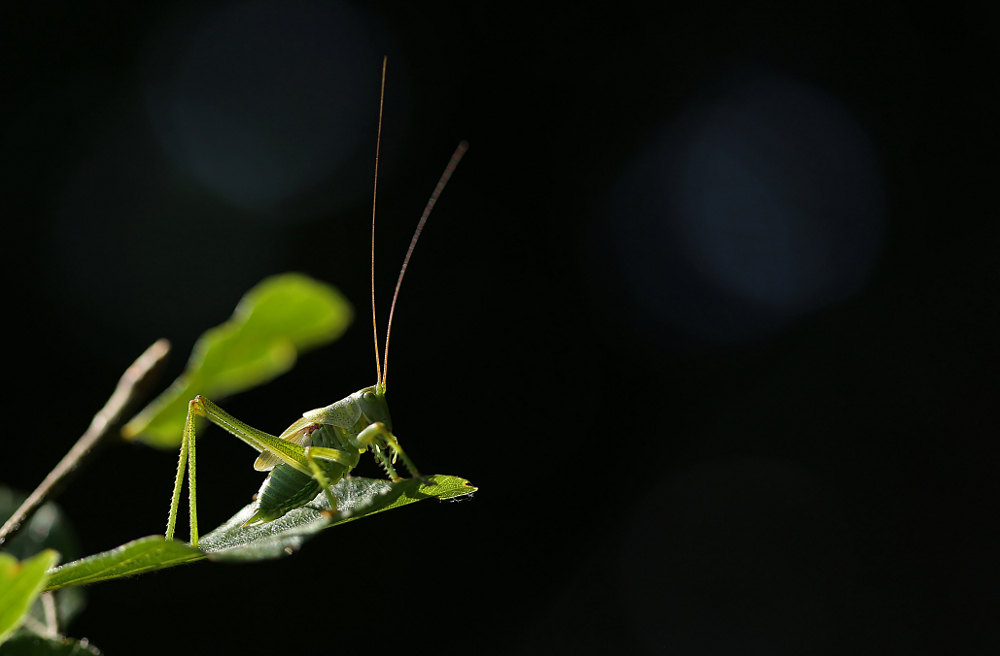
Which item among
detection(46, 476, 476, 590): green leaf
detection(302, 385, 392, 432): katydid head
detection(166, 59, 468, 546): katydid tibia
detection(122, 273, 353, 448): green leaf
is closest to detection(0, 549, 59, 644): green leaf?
detection(46, 476, 476, 590): green leaf

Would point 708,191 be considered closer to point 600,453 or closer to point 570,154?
point 570,154

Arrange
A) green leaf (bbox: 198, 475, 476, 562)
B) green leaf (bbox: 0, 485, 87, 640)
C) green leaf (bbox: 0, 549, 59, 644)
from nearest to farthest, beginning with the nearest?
green leaf (bbox: 0, 549, 59, 644) < green leaf (bbox: 198, 475, 476, 562) < green leaf (bbox: 0, 485, 87, 640)

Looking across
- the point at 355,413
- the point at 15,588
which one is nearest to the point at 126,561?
the point at 15,588

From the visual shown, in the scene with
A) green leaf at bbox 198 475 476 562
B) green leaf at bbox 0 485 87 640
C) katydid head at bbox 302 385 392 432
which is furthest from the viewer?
katydid head at bbox 302 385 392 432

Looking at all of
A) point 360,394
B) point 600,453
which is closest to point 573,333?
point 600,453

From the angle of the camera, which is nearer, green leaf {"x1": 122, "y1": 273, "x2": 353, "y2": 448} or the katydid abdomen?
green leaf {"x1": 122, "y1": 273, "x2": 353, "y2": 448}

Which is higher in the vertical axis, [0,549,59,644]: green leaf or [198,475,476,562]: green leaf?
[0,549,59,644]: green leaf

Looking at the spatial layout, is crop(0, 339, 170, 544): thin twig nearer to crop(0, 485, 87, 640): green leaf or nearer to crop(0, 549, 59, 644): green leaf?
crop(0, 549, 59, 644): green leaf
